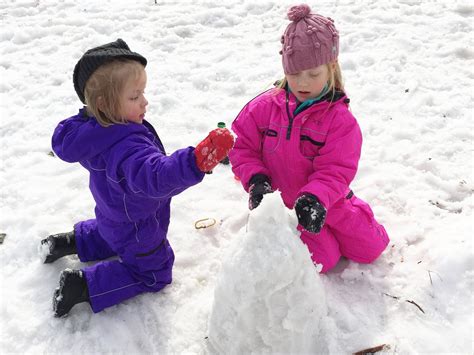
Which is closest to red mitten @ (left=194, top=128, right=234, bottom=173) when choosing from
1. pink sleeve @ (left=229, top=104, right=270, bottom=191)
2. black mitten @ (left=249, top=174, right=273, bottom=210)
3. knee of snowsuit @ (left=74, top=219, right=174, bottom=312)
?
black mitten @ (left=249, top=174, right=273, bottom=210)

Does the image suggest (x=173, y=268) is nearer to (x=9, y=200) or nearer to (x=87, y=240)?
(x=87, y=240)

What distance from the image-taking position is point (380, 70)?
186 inches

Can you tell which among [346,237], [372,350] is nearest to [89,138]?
[346,237]

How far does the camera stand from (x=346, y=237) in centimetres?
275

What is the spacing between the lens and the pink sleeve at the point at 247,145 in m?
2.74

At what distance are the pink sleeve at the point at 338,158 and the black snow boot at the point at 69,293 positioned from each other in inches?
52.6

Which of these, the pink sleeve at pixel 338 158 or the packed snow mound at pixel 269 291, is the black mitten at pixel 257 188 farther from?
the packed snow mound at pixel 269 291

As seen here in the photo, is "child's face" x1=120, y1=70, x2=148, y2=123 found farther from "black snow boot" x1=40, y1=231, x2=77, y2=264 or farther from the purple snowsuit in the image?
"black snow boot" x1=40, y1=231, x2=77, y2=264

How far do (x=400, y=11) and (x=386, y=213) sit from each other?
3727 mm

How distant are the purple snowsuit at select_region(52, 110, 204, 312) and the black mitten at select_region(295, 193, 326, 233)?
0.57m

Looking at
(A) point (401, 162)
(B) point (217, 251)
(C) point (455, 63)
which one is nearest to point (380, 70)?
(C) point (455, 63)

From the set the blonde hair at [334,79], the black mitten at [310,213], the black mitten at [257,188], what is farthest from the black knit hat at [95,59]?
the black mitten at [310,213]

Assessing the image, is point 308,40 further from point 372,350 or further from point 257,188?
point 372,350

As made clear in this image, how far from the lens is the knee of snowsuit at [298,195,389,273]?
2.71 m
